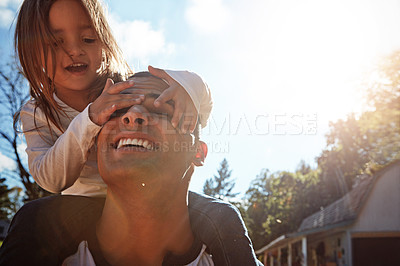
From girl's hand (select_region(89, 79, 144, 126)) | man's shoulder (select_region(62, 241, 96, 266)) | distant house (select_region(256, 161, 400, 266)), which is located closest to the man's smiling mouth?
girl's hand (select_region(89, 79, 144, 126))

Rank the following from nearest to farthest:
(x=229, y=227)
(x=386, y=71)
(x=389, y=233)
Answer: (x=229, y=227) → (x=386, y=71) → (x=389, y=233)

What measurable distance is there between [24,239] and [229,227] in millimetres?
1179

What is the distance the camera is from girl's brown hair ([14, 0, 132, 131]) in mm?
2768

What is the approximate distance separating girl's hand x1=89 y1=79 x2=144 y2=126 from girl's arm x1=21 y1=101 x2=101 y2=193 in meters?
0.06

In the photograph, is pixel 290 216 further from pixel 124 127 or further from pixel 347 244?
pixel 124 127

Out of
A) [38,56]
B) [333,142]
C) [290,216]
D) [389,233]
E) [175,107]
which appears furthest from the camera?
[333,142]

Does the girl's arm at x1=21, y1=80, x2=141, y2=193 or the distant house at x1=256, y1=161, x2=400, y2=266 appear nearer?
the girl's arm at x1=21, y1=80, x2=141, y2=193

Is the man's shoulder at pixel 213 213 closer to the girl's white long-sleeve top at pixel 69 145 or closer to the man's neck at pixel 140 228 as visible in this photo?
the man's neck at pixel 140 228

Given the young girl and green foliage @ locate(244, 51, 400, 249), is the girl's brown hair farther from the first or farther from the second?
green foliage @ locate(244, 51, 400, 249)

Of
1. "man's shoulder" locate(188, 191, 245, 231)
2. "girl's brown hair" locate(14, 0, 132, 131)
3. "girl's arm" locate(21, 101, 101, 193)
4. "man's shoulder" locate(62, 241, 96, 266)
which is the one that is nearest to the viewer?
"man's shoulder" locate(62, 241, 96, 266)

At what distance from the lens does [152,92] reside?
7.52 feet

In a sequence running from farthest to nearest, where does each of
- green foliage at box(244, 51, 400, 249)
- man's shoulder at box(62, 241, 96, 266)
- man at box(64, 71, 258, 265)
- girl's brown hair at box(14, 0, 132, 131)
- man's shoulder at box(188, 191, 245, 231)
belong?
green foliage at box(244, 51, 400, 249)
girl's brown hair at box(14, 0, 132, 131)
man's shoulder at box(188, 191, 245, 231)
man's shoulder at box(62, 241, 96, 266)
man at box(64, 71, 258, 265)

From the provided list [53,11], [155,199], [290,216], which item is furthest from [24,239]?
[290,216]

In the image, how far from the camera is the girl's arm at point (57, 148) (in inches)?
89.5
